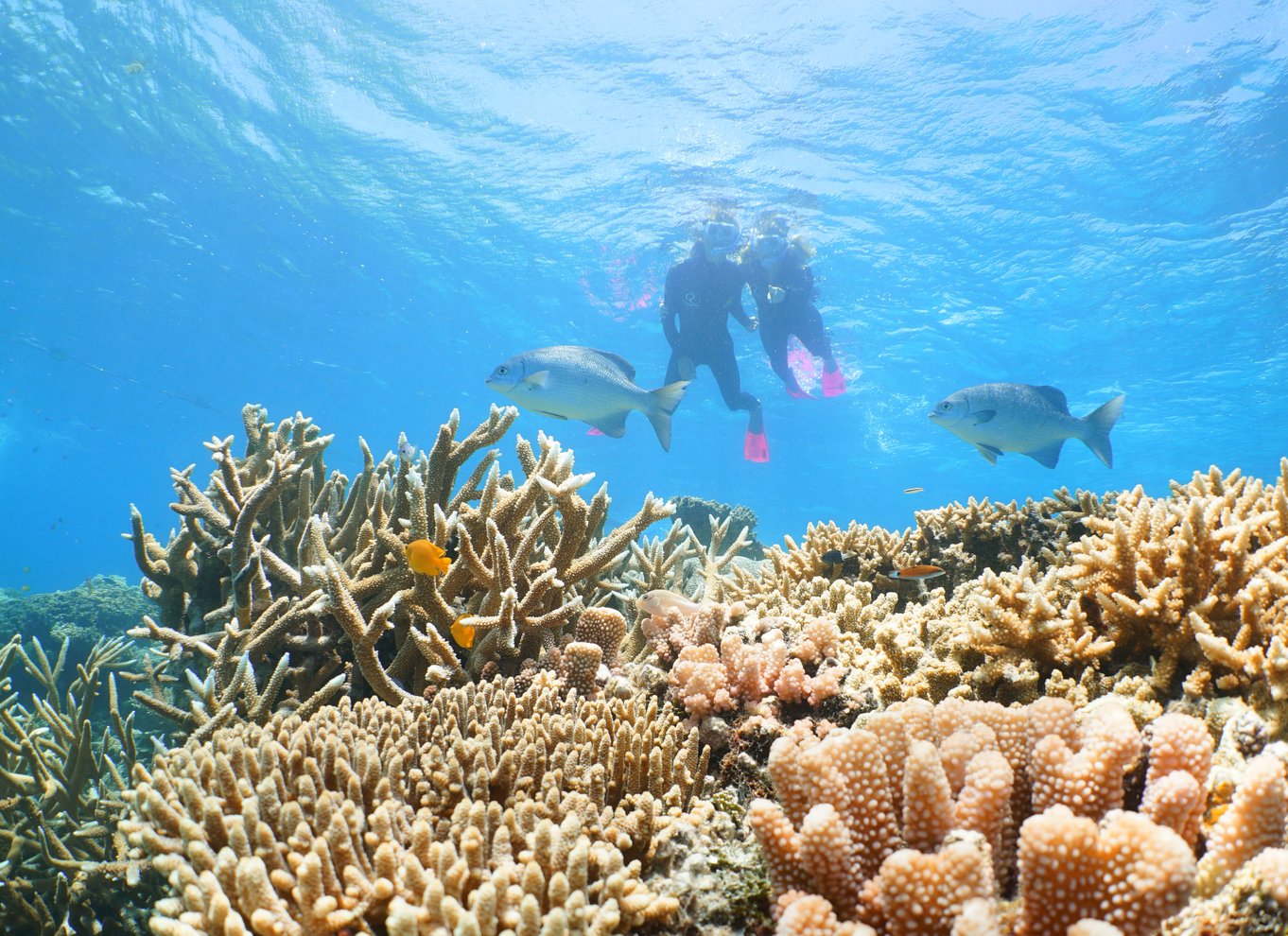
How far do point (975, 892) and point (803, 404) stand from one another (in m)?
41.7

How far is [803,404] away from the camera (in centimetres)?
4138

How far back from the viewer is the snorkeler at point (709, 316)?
13.1m

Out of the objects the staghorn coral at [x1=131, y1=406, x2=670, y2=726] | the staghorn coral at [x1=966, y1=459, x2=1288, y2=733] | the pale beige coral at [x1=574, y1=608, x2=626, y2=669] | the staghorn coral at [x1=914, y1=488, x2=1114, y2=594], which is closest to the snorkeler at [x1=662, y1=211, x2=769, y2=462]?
the staghorn coral at [x1=914, y1=488, x2=1114, y2=594]

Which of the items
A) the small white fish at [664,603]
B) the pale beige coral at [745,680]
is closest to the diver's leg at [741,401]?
the small white fish at [664,603]

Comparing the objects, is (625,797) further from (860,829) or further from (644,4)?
(644,4)

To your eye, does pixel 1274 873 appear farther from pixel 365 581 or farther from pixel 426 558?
pixel 365 581

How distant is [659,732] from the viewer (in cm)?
236

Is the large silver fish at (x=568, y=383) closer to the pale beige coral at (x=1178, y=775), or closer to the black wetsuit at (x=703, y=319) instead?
the pale beige coral at (x=1178, y=775)

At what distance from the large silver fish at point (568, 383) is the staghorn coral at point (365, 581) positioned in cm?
93

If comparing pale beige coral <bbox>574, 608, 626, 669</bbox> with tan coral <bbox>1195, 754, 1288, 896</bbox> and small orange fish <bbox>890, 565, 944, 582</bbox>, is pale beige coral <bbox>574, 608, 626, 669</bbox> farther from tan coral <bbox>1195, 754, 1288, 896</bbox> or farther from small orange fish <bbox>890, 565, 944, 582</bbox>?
tan coral <bbox>1195, 754, 1288, 896</bbox>

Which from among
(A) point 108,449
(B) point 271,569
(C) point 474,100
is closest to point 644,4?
(C) point 474,100

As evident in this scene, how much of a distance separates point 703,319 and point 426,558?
11.4 m

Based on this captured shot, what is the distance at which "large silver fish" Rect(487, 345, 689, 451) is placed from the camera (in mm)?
4832

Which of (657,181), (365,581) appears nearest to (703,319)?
(657,181)
